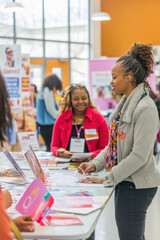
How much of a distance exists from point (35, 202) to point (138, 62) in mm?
1040

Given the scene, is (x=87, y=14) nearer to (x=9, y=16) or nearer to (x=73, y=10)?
(x=73, y=10)

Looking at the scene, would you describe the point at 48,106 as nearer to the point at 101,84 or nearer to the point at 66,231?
the point at 101,84

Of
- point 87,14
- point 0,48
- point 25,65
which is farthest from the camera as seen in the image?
point 87,14

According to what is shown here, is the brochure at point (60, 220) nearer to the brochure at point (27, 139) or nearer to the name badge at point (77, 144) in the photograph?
the name badge at point (77, 144)

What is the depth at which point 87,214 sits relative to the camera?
1.71 meters

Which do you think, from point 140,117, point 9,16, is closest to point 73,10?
point 9,16

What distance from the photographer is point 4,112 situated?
1317 millimetres

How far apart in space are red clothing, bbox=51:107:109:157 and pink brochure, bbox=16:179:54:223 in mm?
1310

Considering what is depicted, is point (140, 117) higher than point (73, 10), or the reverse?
point (73, 10)

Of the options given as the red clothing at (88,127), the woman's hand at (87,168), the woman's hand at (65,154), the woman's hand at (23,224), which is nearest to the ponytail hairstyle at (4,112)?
the woman's hand at (23,224)

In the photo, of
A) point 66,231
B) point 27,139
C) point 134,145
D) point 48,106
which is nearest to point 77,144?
point 27,139

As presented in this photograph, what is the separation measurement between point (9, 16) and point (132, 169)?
7312 mm

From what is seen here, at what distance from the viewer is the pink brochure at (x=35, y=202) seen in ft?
5.19

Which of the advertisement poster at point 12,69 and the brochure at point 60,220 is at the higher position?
the advertisement poster at point 12,69
